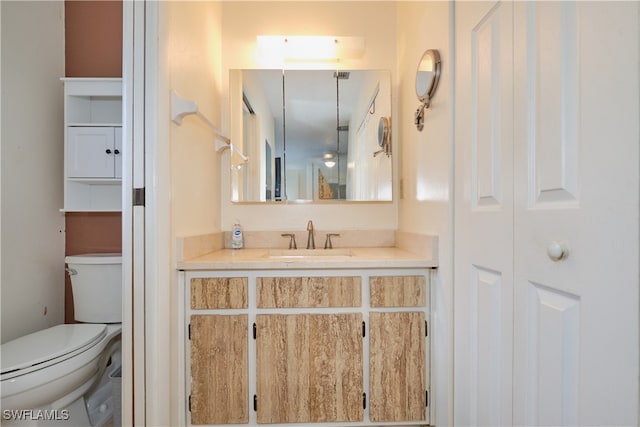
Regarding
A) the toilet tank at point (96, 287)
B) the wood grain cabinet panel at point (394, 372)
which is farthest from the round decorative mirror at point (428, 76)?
the toilet tank at point (96, 287)

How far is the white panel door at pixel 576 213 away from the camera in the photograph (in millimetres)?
579

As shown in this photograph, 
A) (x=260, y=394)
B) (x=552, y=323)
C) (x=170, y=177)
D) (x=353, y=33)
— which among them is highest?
(x=353, y=33)

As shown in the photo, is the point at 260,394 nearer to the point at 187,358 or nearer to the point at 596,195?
the point at 187,358

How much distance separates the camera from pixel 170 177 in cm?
128

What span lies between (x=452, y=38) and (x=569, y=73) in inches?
25.6

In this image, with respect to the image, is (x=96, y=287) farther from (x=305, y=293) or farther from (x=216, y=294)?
(x=305, y=293)

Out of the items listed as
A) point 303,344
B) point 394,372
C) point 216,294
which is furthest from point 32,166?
point 394,372

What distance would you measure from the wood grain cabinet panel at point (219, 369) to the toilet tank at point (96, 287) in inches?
22.4

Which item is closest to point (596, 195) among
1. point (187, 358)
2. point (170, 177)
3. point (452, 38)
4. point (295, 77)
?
point (452, 38)

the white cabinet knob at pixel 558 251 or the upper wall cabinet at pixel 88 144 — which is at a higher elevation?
the upper wall cabinet at pixel 88 144

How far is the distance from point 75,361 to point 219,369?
0.58 m

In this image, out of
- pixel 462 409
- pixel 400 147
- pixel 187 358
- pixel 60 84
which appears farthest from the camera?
pixel 400 147

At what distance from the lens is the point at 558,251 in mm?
699

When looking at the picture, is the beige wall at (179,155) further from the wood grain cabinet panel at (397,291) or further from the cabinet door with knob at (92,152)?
the wood grain cabinet panel at (397,291)
